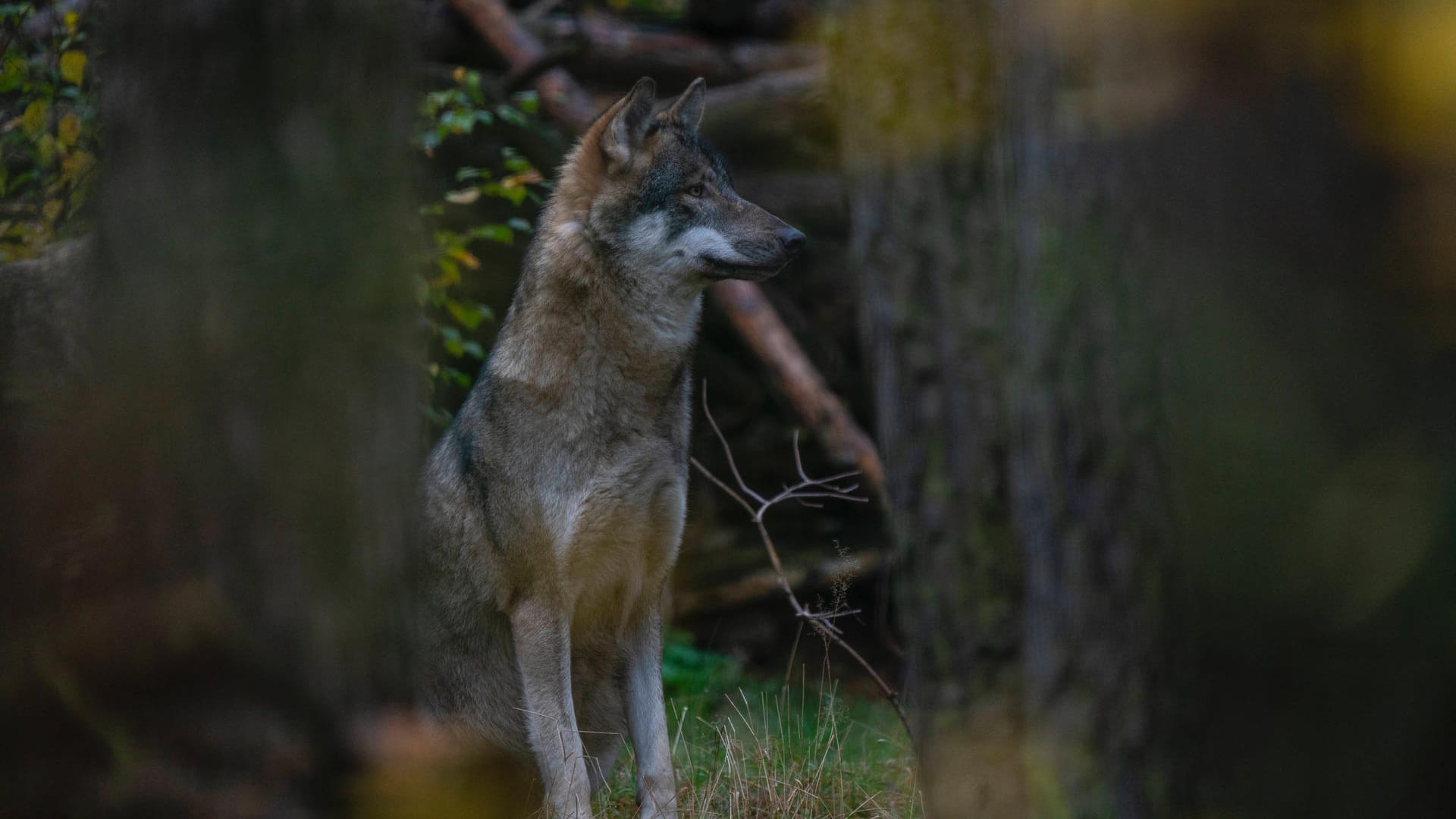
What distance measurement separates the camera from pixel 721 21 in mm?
8797

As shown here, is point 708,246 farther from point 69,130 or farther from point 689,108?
point 69,130

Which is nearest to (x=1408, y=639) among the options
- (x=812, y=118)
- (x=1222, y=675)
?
(x=1222, y=675)

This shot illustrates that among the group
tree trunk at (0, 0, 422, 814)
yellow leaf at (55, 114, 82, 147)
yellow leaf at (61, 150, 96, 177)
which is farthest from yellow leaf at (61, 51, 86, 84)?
tree trunk at (0, 0, 422, 814)

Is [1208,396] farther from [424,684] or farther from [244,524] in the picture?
[424,684]

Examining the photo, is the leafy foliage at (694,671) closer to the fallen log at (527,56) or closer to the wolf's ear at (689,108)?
the wolf's ear at (689,108)

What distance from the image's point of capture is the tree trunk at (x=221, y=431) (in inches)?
59.3

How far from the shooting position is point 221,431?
153cm

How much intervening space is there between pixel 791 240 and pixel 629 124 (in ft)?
2.64

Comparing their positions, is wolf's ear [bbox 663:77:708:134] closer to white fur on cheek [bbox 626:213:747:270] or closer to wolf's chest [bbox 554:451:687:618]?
white fur on cheek [bbox 626:213:747:270]

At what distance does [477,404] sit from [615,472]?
0.68 meters

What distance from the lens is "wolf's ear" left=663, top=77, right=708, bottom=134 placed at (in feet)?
15.2

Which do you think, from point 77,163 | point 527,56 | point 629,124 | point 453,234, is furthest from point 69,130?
point 527,56

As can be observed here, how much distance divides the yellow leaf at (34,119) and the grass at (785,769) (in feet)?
11.4

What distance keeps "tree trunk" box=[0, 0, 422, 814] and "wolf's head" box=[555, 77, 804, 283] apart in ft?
9.17
